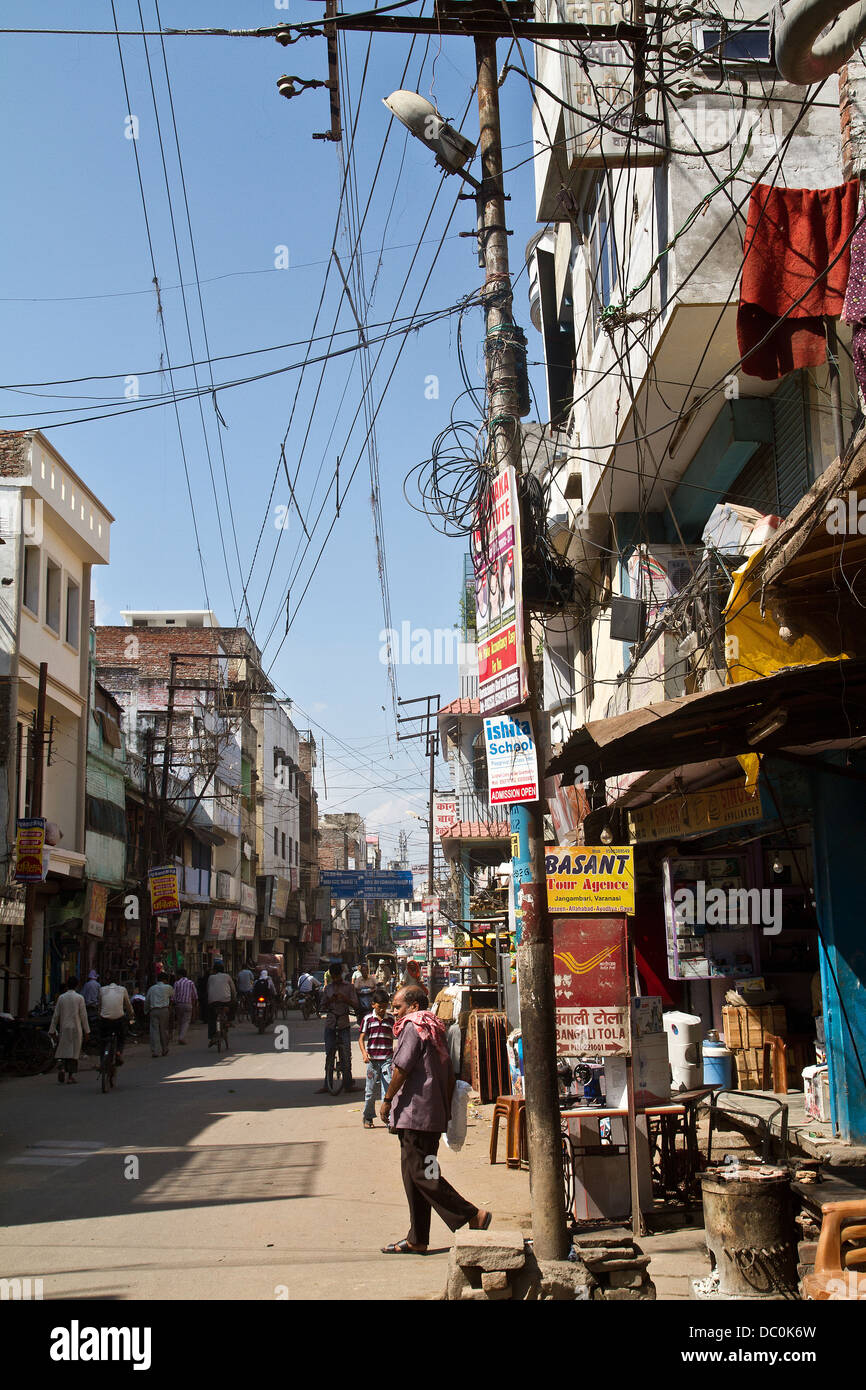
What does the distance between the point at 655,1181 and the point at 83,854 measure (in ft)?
71.1

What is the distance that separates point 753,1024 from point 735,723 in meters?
4.79

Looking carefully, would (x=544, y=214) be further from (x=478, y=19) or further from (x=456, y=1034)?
(x=456, y=1034)

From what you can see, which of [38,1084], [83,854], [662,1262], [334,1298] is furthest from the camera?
[83,854]

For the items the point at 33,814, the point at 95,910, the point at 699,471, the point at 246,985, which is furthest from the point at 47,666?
the point at 699,471

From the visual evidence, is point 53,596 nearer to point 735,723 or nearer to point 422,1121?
point 422,1121

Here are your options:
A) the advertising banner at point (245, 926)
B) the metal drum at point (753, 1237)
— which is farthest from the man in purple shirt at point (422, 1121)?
the advertising banner at point (245, 926)

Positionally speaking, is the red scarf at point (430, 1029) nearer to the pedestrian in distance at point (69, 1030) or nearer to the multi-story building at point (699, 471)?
the multi-story building at point (699, 471)

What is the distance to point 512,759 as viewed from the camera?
7.38m

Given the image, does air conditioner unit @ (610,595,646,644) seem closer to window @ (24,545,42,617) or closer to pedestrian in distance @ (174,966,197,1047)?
window @ (24,545,42,617)

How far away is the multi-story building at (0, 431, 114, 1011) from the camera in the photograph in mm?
24000

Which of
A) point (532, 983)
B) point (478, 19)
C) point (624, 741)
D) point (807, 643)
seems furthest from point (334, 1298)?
point (478, 19)

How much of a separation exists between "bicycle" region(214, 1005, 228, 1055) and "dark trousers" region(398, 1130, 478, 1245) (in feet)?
57.7

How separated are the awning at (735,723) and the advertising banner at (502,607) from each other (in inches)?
38.4
